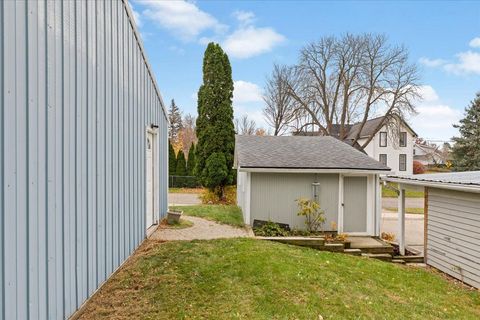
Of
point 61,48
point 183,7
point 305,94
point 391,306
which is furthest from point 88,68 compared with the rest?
point 305,94

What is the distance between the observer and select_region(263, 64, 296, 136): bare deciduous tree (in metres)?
29.3

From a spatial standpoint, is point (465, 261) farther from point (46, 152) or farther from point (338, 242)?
point (46, 152)

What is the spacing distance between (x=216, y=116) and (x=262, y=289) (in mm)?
13539

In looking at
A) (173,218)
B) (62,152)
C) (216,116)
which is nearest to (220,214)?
(173,218)

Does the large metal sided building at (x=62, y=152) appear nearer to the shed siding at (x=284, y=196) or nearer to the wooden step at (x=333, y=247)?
the wooden step at (x=333, y=247)

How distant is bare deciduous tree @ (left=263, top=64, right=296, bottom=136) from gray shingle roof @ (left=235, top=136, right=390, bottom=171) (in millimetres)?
15992

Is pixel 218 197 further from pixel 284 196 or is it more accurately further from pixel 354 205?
pixel 354 205

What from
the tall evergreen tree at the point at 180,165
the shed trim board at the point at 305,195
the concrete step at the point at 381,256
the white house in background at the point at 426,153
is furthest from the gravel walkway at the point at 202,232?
the white house in background at the point at 426,153

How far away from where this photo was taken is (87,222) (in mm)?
3771

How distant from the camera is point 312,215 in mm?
10250

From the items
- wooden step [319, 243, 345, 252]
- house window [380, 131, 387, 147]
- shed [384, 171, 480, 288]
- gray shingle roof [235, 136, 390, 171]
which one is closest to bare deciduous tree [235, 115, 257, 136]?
house window [380, 131, 387, 147]

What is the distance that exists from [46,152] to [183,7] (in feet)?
30.7

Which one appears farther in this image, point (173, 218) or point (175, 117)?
point (175, 117)

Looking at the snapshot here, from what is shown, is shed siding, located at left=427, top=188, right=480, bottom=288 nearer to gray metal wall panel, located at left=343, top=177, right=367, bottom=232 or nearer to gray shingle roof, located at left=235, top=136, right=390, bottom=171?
gray metal wall panel, located at left=343, top=177, right=367, bottom=232
